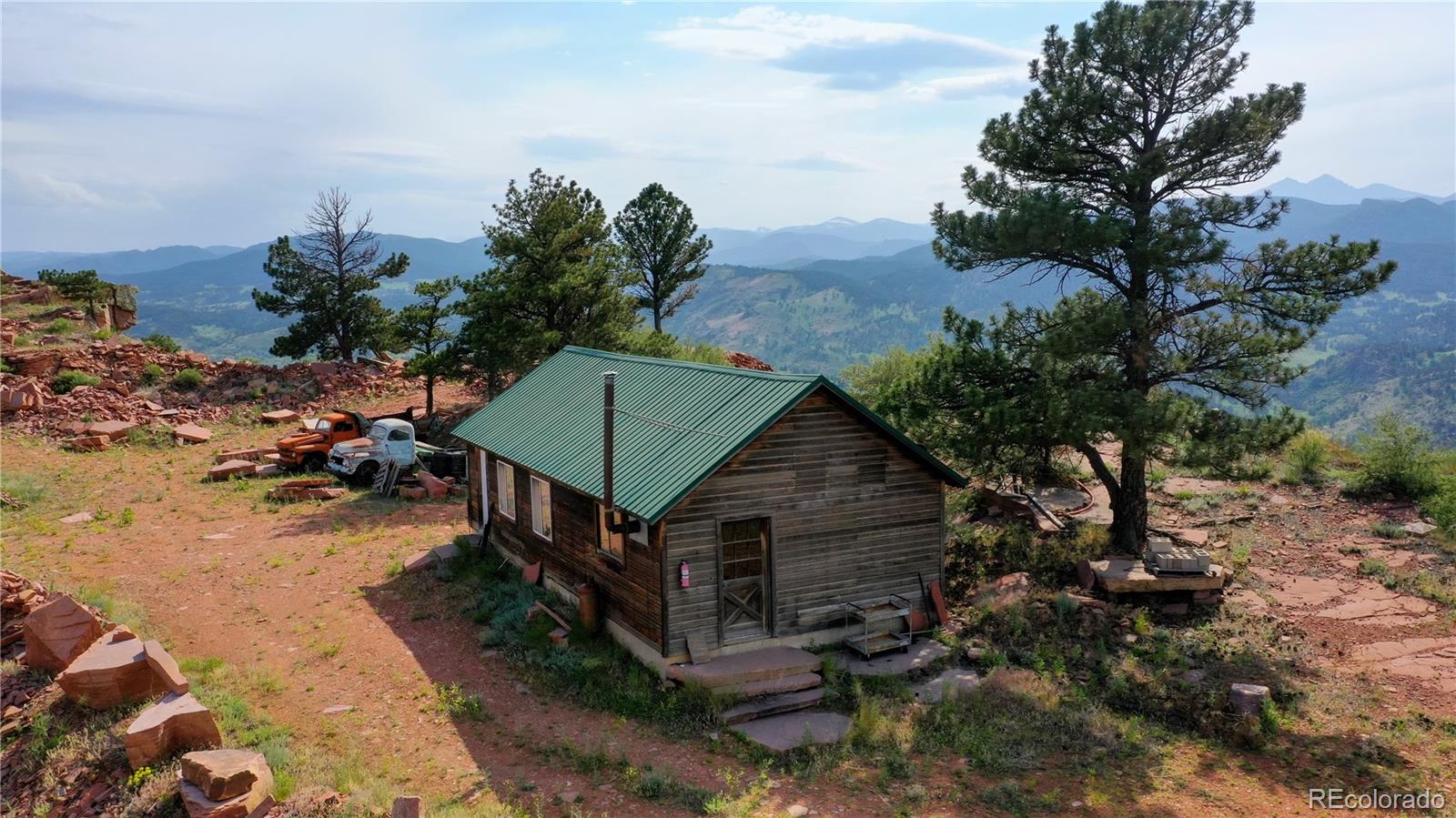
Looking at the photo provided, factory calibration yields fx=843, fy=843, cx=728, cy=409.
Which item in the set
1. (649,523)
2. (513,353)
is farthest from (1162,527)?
(513,353)

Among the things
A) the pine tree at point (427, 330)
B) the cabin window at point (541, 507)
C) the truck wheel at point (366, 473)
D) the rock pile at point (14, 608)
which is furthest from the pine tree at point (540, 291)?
the rock pile at point (14, 608)

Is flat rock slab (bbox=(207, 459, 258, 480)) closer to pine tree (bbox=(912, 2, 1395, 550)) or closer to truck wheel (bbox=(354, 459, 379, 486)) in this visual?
truck wheel (bbox=(354, 459, 379, 486))

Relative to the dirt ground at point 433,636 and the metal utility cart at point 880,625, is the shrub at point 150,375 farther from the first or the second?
the metal utility cart at point 880,625

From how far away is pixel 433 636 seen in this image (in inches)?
621

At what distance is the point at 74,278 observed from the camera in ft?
148

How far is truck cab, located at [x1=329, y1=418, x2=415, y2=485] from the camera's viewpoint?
2773 centimetres

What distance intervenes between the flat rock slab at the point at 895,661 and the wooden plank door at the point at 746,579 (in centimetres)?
149

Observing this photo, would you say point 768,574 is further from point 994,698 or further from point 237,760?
point 237,760

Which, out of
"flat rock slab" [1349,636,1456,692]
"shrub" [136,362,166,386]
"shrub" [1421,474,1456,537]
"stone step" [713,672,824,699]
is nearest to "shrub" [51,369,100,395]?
"shrub" [136,362,166,386]

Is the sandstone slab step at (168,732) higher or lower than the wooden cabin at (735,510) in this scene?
lower

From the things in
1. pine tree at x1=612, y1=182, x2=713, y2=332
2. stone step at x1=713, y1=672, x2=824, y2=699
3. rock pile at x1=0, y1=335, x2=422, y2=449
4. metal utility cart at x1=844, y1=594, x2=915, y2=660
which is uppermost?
pine tree at x1=612, y1=182, x2=713, y2=332

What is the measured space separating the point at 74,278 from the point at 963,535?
48734 mm

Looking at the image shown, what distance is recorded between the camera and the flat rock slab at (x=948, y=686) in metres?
13.1

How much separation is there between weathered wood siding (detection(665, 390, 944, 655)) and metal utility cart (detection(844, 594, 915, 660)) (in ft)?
0.75
